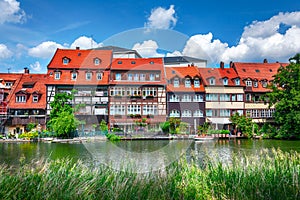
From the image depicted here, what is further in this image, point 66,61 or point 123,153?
point 66,61

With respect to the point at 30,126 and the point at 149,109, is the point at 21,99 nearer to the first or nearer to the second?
the point at 30,126

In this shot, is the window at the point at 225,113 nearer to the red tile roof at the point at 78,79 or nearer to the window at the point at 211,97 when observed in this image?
the window at the point at 211,97

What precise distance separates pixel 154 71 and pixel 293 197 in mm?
33913

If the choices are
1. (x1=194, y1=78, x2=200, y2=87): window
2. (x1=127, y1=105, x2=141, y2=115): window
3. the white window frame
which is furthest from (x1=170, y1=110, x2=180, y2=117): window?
(x1=194, y1=78, x2=200, y2=87): window

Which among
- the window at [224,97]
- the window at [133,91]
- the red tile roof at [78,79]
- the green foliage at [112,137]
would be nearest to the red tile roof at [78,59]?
the red tile roof at [78,79]

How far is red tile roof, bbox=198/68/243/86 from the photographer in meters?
41.3

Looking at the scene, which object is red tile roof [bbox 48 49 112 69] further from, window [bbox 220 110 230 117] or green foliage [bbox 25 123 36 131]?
window [bbox 220 110 230 117]

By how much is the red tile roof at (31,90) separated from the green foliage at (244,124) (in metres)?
26.0

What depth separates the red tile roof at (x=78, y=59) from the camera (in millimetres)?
39281

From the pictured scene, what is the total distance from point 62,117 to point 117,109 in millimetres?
7543

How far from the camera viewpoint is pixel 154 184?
5863 mm

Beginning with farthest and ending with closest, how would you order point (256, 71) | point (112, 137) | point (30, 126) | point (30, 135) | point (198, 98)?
1. point (256, 71)
2. point (198, 98)
3. point (30, 126)
4. point (30, 135)
5. point (112, 137)

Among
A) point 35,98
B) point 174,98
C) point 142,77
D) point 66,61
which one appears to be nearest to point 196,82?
point 174,98

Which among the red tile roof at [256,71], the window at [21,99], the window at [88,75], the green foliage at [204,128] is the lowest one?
the green foliage at [204,128]
